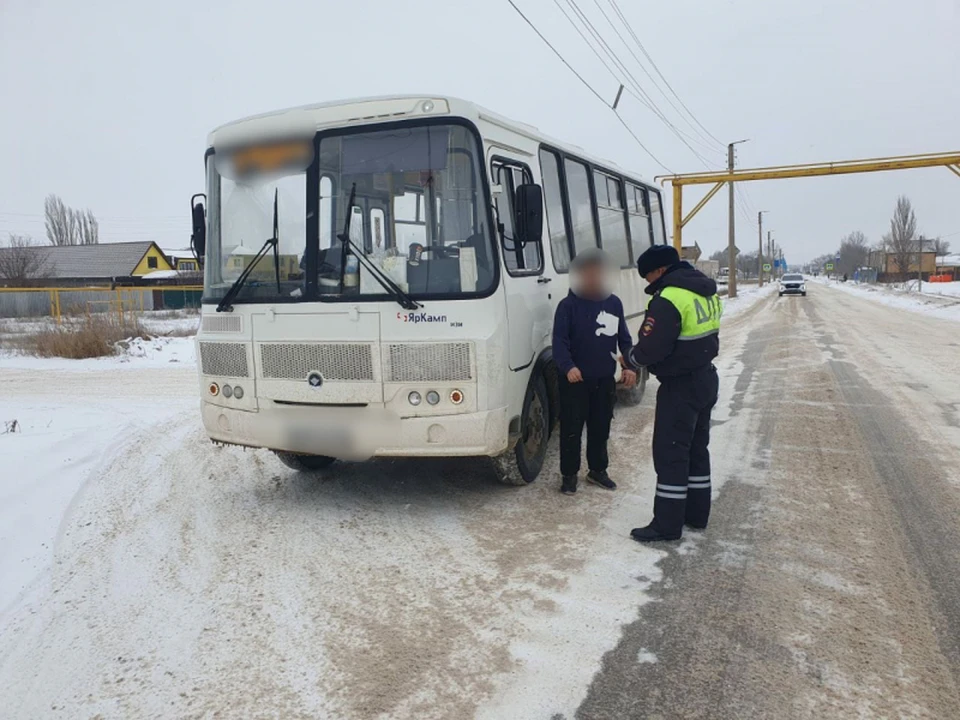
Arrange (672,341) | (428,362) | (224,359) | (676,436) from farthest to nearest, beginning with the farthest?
(224,359), (428,362), (676,436), (672,341)

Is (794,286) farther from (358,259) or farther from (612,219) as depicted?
(358,259)

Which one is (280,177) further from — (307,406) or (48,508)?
(48,508)

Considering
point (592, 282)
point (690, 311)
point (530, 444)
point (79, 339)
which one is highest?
point (592, 282)

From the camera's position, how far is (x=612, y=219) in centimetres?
837

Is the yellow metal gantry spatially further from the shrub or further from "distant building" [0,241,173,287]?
"distant building" [0,241,173,287]

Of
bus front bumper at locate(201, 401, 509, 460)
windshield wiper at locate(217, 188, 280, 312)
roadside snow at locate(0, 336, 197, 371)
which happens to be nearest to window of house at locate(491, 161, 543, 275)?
bus front bumper at locate(201, 401, 509, 460)

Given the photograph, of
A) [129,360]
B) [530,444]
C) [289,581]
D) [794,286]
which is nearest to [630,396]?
[530,444]

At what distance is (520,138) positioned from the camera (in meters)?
5.77

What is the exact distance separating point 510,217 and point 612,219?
129 inches

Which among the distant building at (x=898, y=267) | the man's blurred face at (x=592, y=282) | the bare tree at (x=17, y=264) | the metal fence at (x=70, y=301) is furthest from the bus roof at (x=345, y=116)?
the distant building at (x=898, y=267)

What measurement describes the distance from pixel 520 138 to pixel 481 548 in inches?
124

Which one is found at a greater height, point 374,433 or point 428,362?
point 428,362

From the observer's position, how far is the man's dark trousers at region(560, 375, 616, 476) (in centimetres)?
564

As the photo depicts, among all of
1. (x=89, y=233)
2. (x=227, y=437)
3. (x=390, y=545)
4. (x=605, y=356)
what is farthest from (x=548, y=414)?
(x=89, y=233)
